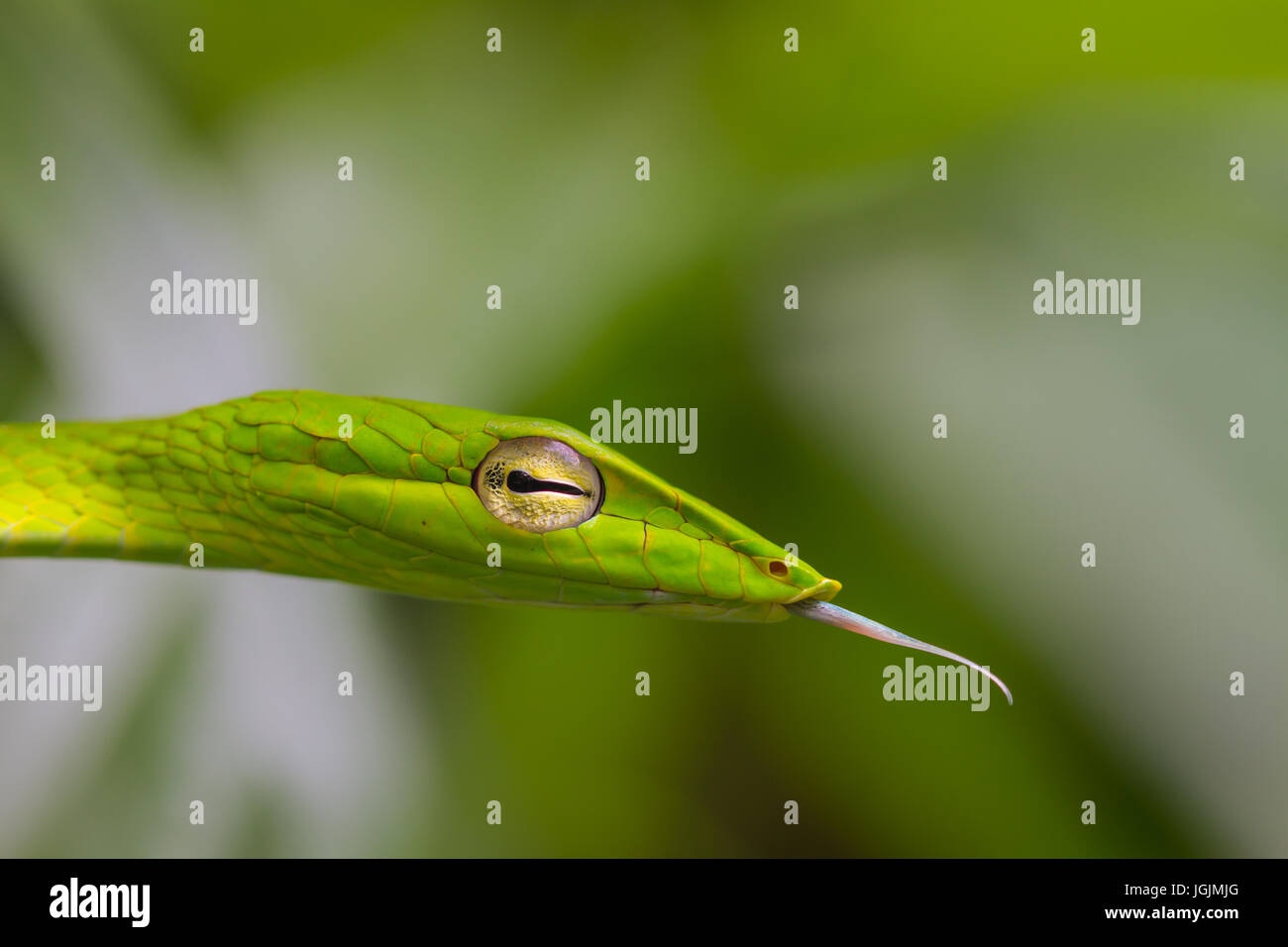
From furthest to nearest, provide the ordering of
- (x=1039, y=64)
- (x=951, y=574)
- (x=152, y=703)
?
(x=1039, y=64) → (x=951, y=574) → (x=152, y=703)

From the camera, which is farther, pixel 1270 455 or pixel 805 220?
pixel 805 220

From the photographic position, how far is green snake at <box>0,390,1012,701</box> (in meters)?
0.94

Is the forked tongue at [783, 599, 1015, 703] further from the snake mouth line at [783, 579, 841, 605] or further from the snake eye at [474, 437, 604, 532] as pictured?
the snake eye at [474, 437, 604, 532]

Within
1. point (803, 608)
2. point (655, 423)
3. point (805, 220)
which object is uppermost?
point (805, 220)

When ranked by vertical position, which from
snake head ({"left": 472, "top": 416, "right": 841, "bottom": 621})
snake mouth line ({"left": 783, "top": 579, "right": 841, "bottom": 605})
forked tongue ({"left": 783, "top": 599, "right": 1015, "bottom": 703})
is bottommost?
forked tongue ({"left": 783, "top": 599, "right": 1015, "bottom": 703})

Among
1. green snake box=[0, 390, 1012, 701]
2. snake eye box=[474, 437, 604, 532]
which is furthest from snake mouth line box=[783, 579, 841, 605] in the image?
snake eye box=[474, 437, 604, 532]

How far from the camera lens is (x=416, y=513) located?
3.19 ft

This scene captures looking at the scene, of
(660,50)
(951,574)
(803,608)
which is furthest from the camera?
(660,50)

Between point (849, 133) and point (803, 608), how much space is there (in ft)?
4.35

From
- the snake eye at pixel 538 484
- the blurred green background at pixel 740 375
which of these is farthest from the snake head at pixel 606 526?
the blurred green background at pixel 740 375

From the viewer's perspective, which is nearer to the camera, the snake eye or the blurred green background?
the snake eye

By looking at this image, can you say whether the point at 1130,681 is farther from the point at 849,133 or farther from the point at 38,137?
the point at 38,137

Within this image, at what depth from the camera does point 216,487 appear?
1.05 metres
